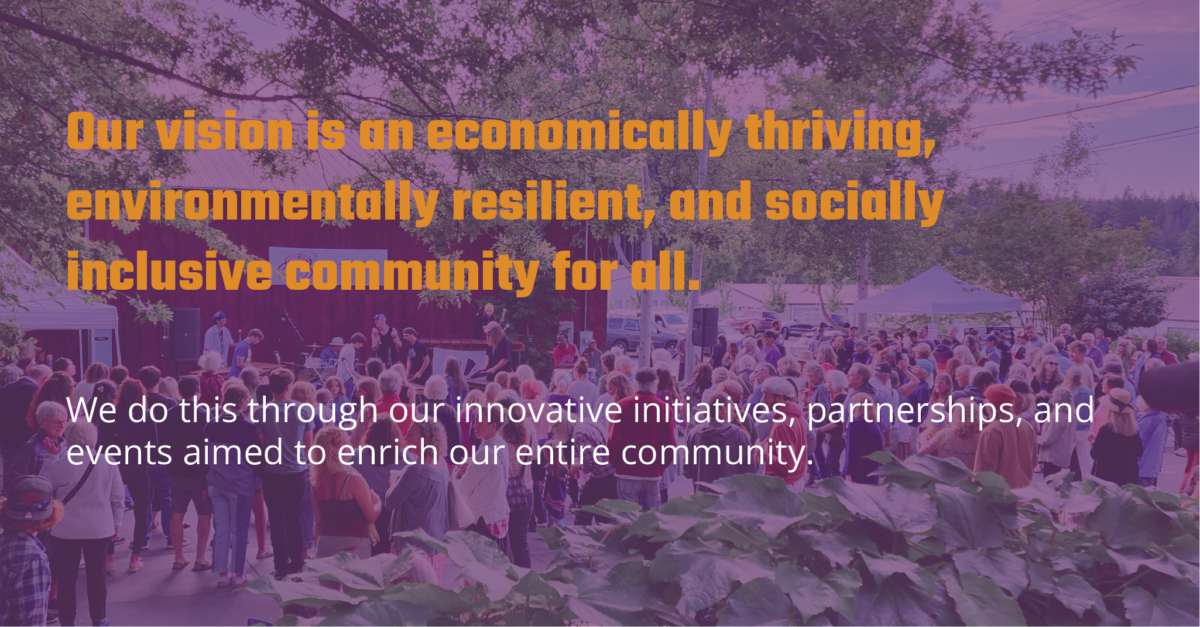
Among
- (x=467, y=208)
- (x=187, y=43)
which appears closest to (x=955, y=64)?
(x=467, y=208)

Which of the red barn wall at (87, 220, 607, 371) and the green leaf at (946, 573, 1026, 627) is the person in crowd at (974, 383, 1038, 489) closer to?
the green leaf at (946, 573, 1026, 627)

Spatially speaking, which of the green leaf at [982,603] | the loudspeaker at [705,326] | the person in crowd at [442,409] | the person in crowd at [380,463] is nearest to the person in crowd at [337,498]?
the person in crowd at [380,463]

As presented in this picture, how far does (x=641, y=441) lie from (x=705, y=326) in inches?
366

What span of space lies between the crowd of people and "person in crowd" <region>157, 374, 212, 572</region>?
1cm

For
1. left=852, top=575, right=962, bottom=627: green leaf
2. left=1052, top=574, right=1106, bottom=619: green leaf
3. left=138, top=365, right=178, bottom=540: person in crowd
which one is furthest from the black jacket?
left=1052, top=574, right=1106, bottom=619: green leaf

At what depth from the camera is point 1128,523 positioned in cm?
145

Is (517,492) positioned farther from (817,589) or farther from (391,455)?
(817,589)

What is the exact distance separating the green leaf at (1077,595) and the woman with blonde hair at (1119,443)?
6137 millimetres

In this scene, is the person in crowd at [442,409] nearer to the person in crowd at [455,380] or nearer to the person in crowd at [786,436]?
the person in crowd at [455,380]

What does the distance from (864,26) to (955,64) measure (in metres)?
0.58

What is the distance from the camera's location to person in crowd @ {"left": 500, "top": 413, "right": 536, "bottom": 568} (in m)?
5.74

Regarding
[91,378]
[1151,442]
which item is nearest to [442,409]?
[91,378]

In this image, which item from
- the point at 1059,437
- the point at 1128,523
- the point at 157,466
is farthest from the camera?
the point at 1059,437

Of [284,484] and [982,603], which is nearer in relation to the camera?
[982,603]
